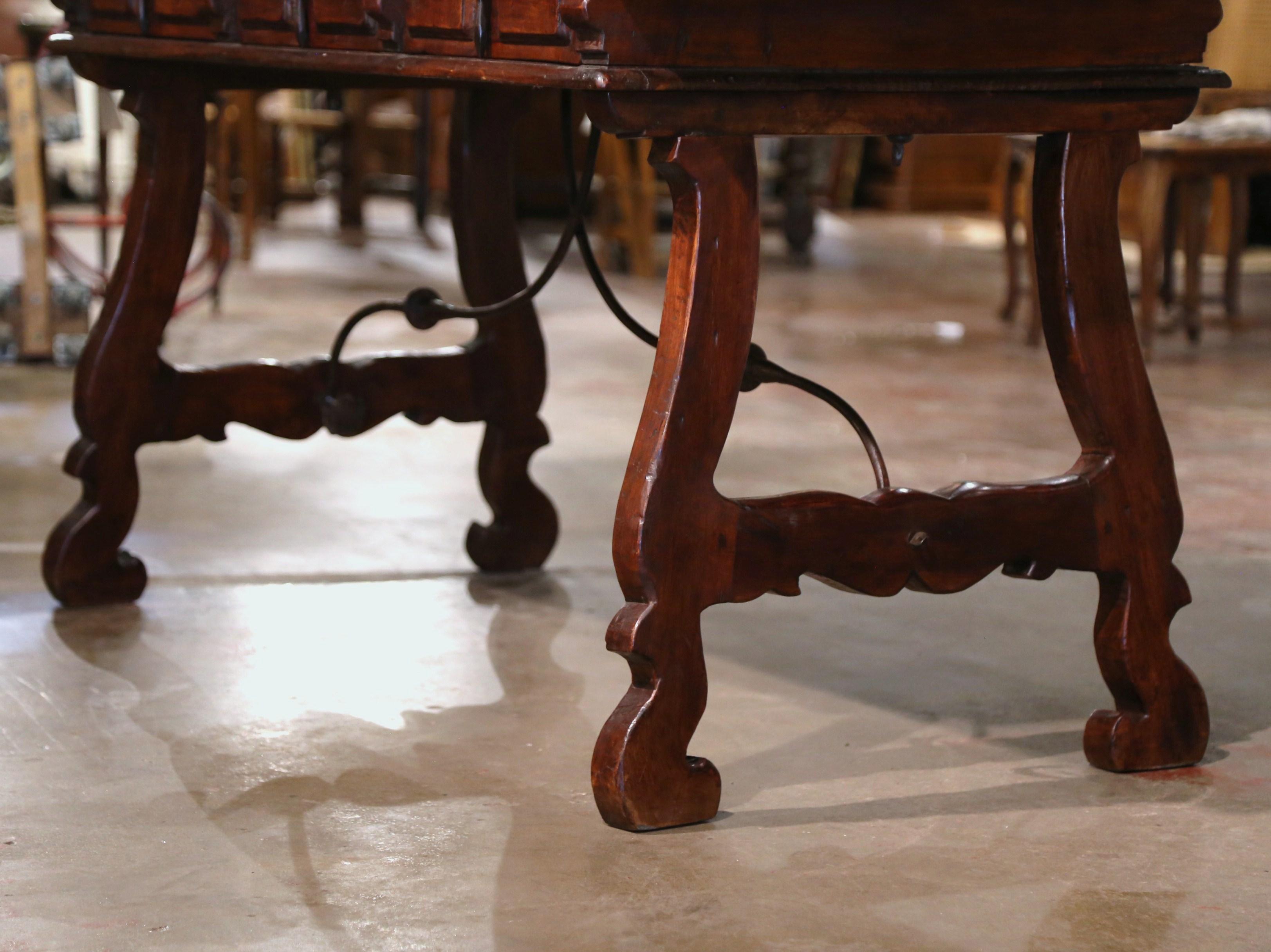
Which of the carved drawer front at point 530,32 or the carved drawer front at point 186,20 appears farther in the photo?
the carved drawer front at point 186,20

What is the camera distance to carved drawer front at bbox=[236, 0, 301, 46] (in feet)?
5.39

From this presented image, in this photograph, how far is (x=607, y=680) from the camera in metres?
1.81

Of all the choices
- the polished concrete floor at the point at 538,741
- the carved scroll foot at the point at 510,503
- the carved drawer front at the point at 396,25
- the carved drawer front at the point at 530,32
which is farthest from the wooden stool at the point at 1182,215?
the carved drawer front at the point at 530,32

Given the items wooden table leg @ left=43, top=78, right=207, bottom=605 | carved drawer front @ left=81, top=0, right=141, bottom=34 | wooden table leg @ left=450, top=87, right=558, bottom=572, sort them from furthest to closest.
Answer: wooden table leg @ left=450, top=87, right=558, bottom=572 < wooden table leg @ left=43, top=78, right=207, bottom=605 < carved drawer front @ left=81, top=0, right=141, bottom=34

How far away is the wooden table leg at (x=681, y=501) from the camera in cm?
136

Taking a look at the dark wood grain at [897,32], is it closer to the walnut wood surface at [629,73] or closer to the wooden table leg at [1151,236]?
the walnut wood surface at [629,73]

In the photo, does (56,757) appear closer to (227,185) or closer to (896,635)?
(896,635)

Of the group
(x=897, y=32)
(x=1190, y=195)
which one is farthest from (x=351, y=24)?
(x=1190, y=195)

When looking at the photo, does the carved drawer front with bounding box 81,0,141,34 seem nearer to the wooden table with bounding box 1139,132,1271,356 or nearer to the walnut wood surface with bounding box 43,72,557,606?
the walnut wood surface with bounding box 43,72,557,606

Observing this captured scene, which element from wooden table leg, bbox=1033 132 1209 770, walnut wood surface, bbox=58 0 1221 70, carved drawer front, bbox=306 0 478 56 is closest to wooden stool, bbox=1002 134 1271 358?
wooden table leg, bbox=1033 132 1209 770

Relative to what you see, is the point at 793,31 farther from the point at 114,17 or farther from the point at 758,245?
the point at 114,17

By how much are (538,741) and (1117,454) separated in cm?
63

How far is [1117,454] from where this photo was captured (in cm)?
155

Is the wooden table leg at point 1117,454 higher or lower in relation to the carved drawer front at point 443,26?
lower
